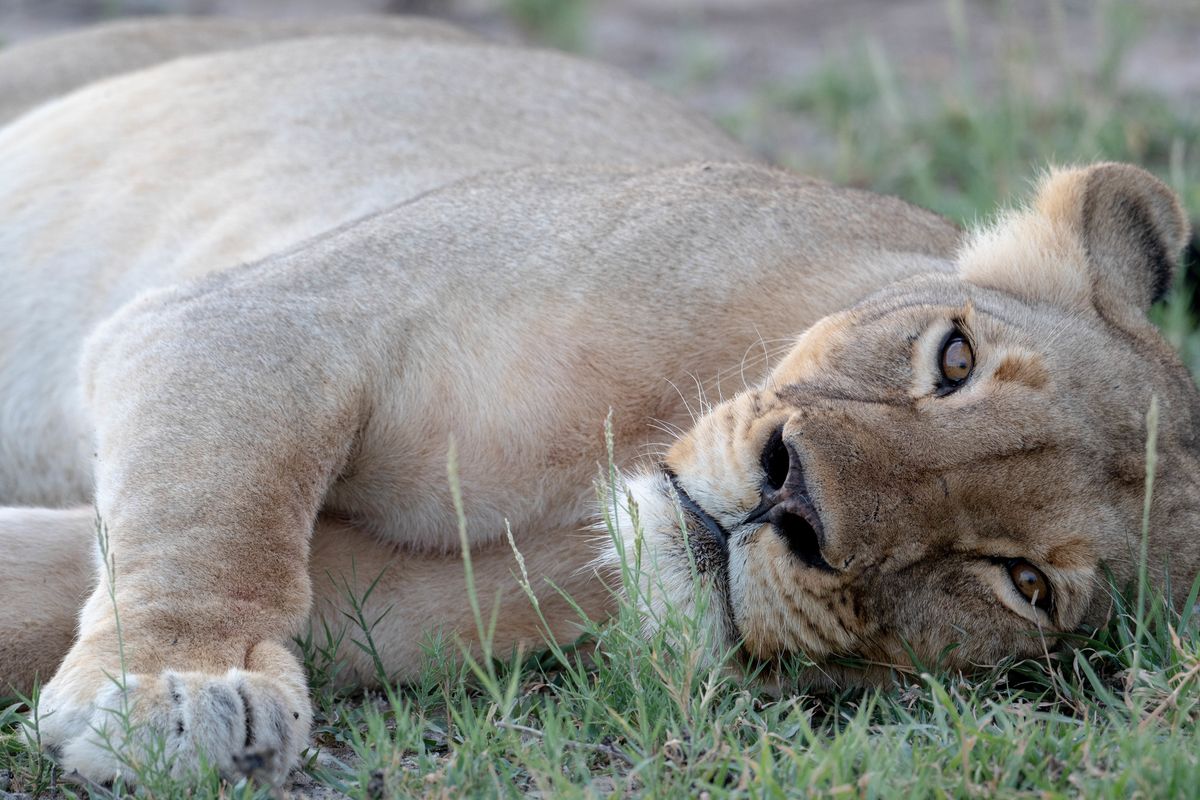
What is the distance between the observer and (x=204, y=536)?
9.93 ft

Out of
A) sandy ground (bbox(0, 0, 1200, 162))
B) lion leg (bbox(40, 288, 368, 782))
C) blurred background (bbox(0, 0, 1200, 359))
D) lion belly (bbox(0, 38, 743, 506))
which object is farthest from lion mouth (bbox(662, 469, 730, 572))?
sandy ground (bbox(0, 0, 1200, 162))

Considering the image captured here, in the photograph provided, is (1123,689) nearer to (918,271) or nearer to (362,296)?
(918,271)

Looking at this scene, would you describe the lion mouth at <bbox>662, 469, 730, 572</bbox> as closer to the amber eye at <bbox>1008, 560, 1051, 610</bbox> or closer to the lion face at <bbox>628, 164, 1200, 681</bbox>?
the lion face at <bbox>628, 164, 1200, 681</bbox>

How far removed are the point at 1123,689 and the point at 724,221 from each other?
1417 mm

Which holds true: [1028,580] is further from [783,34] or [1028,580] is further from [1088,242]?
[783,34]

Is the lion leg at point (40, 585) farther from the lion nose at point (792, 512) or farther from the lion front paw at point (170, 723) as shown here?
the lion nose at point (792, 512)

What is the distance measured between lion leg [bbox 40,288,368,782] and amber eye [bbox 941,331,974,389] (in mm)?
1289

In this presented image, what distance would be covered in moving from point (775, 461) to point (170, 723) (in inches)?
49.0

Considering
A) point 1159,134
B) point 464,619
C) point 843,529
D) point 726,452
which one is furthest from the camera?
point 1159,134

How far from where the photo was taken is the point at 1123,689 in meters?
3.12

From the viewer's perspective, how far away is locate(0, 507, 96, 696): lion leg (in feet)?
Result: 10.8

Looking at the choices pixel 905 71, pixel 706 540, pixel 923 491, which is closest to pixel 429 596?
pixel 706 540

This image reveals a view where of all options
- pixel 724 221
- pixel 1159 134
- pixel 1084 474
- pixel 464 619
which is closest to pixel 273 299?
pixel 464 619

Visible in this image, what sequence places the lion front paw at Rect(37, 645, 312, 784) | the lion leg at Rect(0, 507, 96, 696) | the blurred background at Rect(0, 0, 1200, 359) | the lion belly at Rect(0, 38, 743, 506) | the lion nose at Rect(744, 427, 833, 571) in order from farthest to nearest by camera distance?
1. the blurred background at Rect(0, 0, 1200, 359)
2. the lion belly at Rect(0, 38, 743, 506)
3. the lion leg at Rect(0, 507, 96, 696)
4. the lion nose at Rect(744, 427, 833, 571)
5. the lion front paw at Rect(37, 645, 312, 784)
